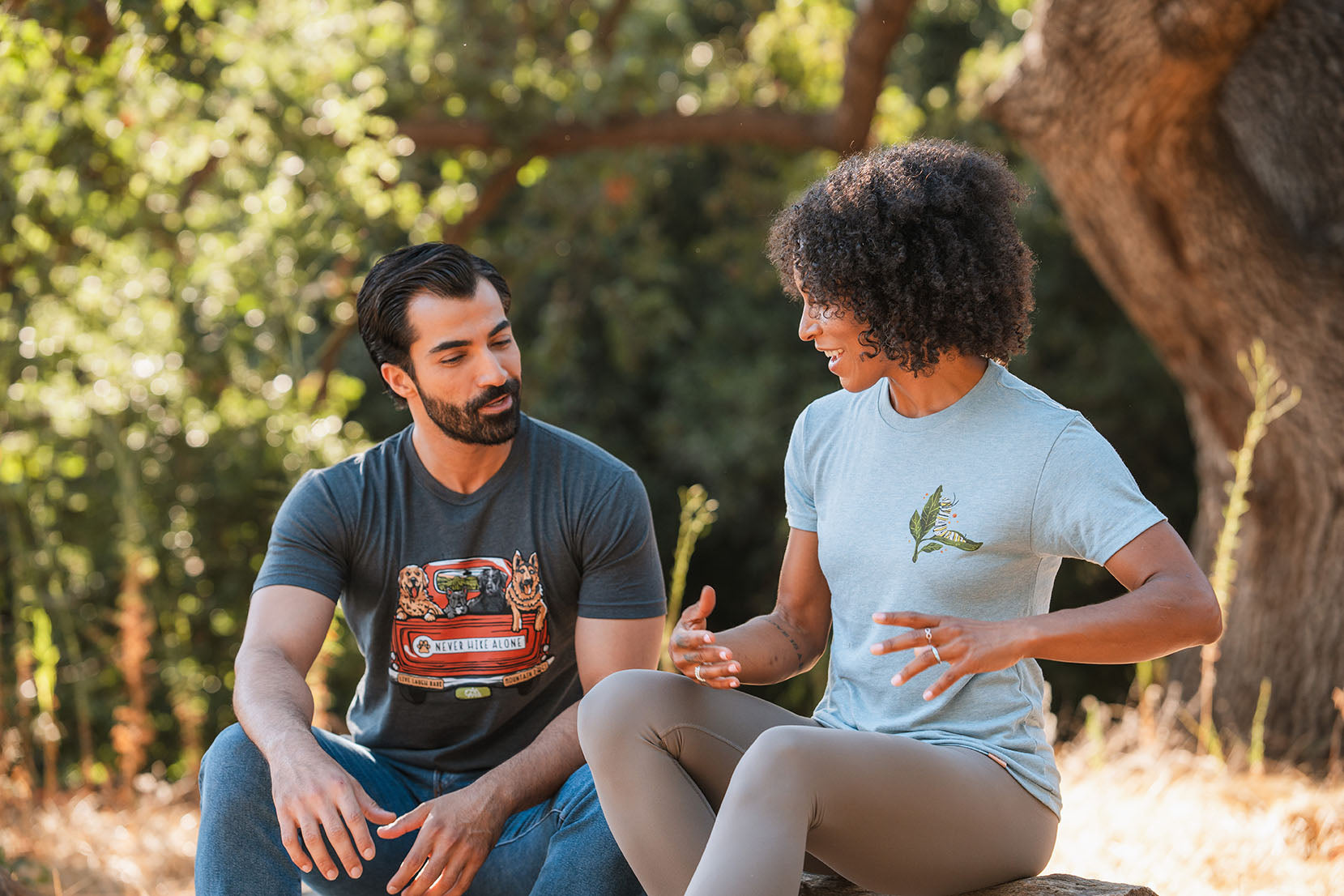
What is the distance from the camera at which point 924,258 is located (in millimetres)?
1792

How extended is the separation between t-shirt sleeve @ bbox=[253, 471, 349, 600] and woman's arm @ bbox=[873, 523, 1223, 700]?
1.19 meters

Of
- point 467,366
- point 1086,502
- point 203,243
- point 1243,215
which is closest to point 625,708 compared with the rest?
point 1086,502

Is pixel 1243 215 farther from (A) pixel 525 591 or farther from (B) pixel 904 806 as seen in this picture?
(B) pixel 904 806

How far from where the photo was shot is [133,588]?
13.1ft

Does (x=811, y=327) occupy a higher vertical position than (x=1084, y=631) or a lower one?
higher

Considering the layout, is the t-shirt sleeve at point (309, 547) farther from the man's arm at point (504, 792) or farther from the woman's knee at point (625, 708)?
the woman's knee at point (625, 708)

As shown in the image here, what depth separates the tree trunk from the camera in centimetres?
378

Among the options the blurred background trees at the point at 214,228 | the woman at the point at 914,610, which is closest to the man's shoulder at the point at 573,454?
the woman at the point at 914,610

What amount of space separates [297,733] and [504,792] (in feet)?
1.18

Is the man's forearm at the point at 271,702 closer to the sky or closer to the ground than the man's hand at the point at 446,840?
closer to the sky

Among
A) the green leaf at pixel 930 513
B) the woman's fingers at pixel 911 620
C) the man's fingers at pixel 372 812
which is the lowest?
the man's fingers at pixel 372 812

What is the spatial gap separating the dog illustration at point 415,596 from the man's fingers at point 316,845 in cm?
50

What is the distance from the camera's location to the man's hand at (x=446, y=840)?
1.96 m

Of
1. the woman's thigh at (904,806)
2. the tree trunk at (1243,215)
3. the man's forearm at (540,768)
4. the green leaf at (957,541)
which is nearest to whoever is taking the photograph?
the woman's thigh at (904,806)
